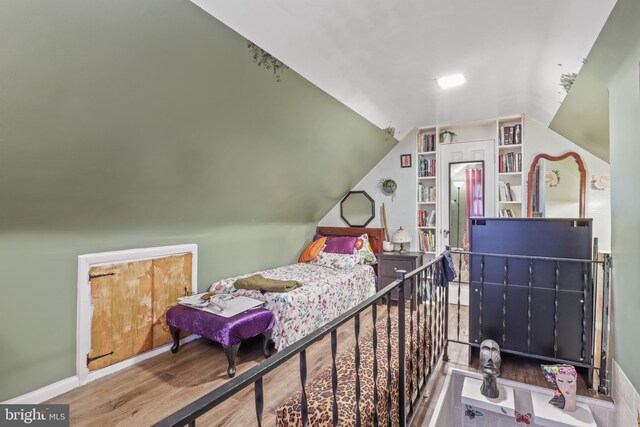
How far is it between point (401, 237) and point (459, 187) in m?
1.02

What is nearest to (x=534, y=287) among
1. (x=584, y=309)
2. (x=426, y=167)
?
(x=584, y=309)

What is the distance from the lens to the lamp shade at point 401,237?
4.33 meters

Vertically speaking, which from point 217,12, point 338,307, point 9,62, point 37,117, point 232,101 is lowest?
point 338,307

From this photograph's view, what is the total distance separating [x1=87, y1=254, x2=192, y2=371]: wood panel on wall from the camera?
8.34 ft

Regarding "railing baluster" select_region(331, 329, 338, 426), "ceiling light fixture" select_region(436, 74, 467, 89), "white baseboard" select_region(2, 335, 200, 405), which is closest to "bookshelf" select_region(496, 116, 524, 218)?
"ceiling light fixture" select_region(436, 74, 467, 89)

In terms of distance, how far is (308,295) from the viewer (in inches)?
123

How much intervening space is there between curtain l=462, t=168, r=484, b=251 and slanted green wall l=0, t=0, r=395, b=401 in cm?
187

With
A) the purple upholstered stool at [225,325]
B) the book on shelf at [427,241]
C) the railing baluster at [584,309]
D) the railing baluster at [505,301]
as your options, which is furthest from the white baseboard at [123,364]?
the railing baluster at [584,309]

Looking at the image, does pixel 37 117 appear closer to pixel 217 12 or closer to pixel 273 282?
pixel 217 12

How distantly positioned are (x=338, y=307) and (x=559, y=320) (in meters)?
2.02

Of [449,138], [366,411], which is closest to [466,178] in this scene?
[449,138]

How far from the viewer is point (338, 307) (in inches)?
143

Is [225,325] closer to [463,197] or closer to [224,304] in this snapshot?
[224,304]

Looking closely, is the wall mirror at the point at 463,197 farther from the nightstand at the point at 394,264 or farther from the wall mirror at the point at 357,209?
the wall mirror at the point at 357,209
